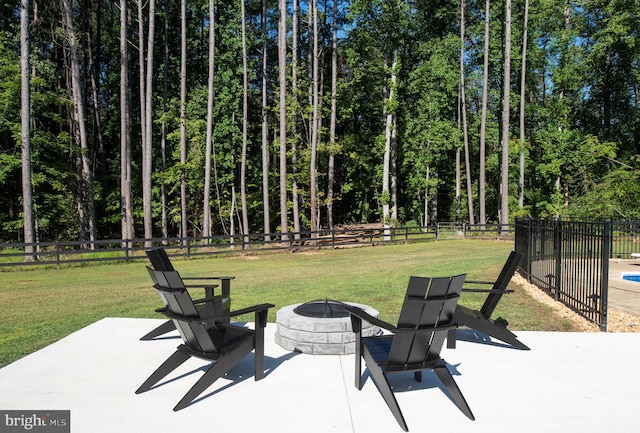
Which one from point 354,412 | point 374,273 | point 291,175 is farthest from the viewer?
point 291,175

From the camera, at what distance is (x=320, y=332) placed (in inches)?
181

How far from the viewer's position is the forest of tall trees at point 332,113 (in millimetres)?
23484

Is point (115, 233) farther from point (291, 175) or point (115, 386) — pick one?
point (115, 386)

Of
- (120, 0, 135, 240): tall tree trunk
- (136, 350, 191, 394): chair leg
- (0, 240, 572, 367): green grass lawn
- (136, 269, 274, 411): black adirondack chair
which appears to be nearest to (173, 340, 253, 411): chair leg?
(136, 269, 274, 411): black adirondack chair

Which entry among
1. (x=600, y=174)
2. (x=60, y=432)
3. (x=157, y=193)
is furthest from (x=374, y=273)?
(x=600, y=174)

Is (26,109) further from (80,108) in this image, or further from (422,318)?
(422,318)

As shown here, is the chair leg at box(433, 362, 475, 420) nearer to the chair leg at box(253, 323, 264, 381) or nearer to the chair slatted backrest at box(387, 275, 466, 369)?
the chair slatted backrest at box(387, 275, 466, 369)

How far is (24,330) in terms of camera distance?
6.20 meters

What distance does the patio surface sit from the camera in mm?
3121

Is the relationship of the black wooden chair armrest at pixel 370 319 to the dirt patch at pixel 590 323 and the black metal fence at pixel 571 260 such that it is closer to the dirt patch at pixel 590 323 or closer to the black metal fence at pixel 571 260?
the black metal fence at pixel 571 260

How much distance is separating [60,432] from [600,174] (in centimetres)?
3176

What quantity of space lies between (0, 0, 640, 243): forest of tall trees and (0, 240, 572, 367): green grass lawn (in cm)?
711
